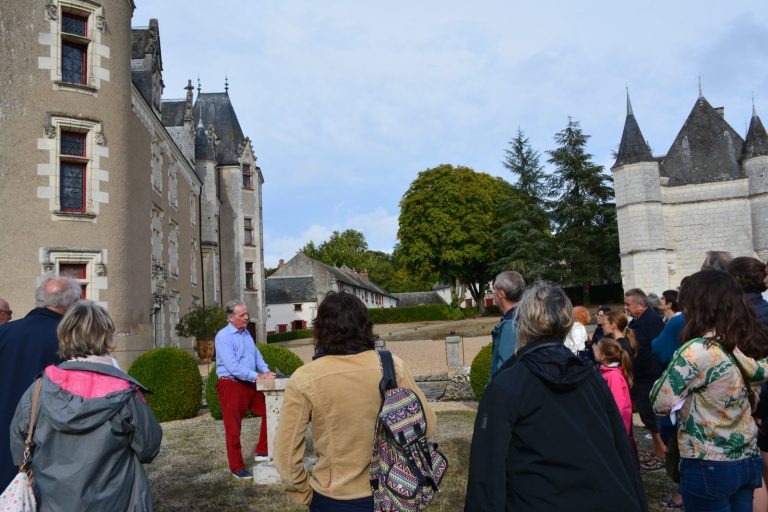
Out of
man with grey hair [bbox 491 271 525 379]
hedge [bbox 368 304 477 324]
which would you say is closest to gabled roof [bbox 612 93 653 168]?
hedge [bbox 368 304 477 324]

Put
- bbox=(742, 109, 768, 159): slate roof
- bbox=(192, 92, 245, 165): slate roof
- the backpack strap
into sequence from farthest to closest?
bbox=(192, 92, 245, 165): slate roof < bbox=(742, 109, 768, 159): slate roof < the backpack strap

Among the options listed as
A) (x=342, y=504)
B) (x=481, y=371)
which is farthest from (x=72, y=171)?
(x=342, y=504)

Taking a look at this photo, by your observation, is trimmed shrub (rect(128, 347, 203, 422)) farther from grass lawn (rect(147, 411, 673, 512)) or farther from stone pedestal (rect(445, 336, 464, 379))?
stone pedestal (rect(445, 336, 464, 379))

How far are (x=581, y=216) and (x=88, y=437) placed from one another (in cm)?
4065

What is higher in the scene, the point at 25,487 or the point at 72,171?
the point at 72,171

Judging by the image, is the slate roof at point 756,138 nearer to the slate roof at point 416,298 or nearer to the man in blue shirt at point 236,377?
the man in blue shirt at point 236,377

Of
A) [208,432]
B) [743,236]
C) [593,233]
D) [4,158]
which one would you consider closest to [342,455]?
[208,432]

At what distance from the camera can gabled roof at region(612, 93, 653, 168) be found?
106 feet

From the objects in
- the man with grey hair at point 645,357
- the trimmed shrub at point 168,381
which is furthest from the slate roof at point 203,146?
the man with grey hair at point 645,357

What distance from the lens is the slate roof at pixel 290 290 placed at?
171ft

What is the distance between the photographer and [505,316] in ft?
13.5

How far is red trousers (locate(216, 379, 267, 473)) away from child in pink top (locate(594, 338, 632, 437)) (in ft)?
11.9

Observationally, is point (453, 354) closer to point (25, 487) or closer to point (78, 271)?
point (78, 271)

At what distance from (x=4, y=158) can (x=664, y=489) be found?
14.7 m
